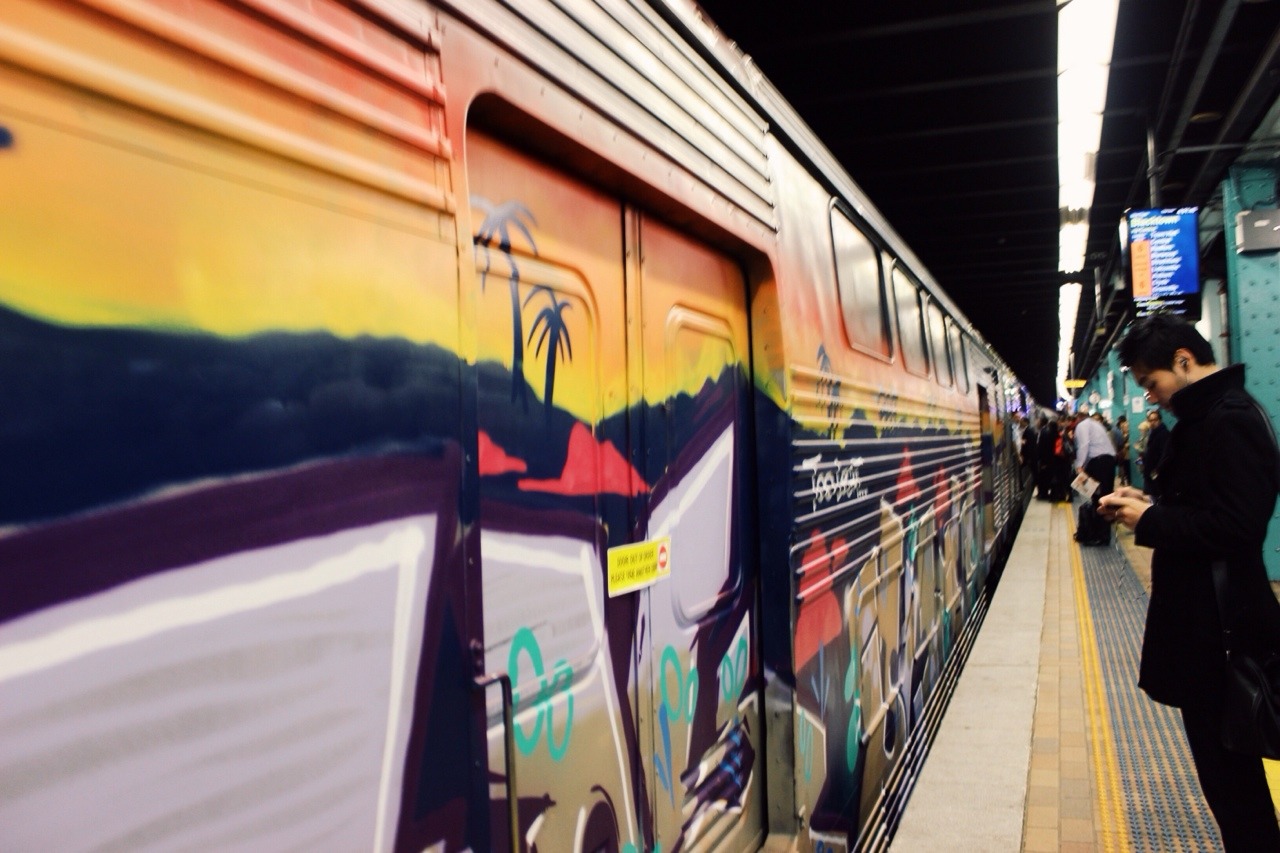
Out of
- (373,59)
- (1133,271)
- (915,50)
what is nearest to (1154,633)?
(373,59)

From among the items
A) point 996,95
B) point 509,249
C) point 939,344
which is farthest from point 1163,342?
point 996,95

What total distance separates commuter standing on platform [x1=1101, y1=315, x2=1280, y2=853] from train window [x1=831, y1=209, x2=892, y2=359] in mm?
1232

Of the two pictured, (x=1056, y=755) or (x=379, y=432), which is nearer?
(x=379, y=432)

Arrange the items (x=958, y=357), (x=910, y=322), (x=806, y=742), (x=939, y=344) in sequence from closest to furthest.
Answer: (x=806, y=742) < (x=910, y=322) < (x=939, y=344) < (x=958, y=357)

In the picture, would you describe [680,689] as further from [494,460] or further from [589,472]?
[494,460]

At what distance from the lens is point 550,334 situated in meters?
1.85

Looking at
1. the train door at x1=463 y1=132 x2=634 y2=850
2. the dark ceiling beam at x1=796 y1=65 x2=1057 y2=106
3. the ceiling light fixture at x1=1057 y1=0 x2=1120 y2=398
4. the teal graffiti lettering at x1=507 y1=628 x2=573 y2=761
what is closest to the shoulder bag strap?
the train door at x1=463 y1=132 x2=634 y2=850

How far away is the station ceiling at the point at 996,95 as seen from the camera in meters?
7.43

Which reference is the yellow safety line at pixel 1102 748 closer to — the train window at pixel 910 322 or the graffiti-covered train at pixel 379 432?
the graffiti-covered train at pixel 379 432

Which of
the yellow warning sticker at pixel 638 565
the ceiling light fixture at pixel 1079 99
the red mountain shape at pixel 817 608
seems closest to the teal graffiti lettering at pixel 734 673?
the red mountain shape at pixel 817 608

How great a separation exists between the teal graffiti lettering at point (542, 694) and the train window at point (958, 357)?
645cm

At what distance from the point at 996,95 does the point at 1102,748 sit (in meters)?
6.44

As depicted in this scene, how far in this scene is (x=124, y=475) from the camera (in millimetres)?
929
